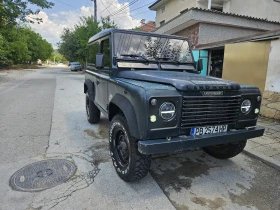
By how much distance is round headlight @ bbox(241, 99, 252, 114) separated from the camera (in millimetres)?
2707

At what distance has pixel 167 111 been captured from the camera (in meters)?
2.24

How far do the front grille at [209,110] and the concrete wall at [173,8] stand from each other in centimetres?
1442

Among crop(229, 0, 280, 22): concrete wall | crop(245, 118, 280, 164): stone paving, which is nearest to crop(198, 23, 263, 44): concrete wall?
crop(229, 0, 280, 22): concrete wall

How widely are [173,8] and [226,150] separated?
16772 millimetres

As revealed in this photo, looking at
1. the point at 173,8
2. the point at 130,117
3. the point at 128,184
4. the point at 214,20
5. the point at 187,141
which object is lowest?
the point at 128,184

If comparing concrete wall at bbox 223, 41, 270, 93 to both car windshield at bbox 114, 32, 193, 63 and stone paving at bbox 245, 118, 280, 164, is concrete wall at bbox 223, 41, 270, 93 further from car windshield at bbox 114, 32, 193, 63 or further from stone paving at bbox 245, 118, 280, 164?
car windshield at bbox 114, 32, 193, 63

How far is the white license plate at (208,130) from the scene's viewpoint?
2414mm

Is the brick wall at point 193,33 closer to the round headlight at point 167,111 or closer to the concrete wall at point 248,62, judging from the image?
the concrete wall at point 248,62

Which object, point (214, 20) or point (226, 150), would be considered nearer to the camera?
point (226, 150)

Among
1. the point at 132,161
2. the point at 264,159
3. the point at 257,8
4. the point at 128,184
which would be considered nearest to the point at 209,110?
the point at 132,161

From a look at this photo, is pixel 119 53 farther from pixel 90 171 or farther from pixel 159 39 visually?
pixel 90 171

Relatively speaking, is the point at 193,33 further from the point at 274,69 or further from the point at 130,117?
the point at 130,117

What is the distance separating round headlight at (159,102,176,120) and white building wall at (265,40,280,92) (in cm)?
486

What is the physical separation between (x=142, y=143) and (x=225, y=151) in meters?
1.89
